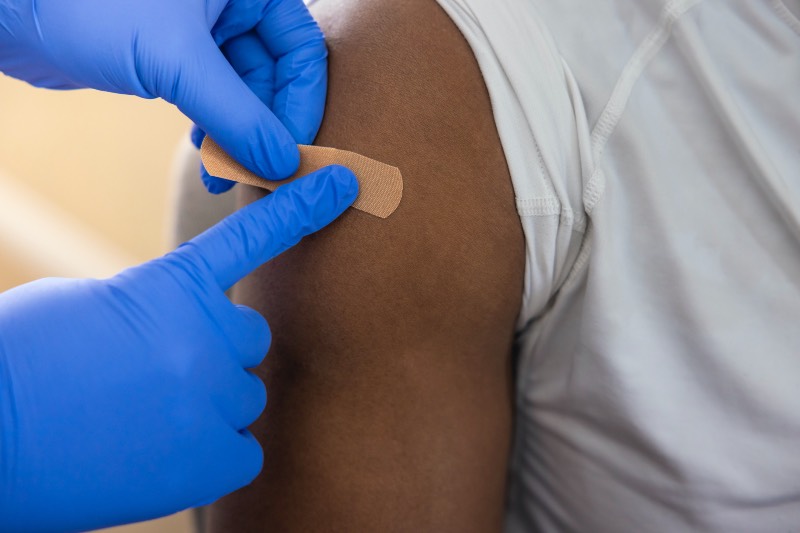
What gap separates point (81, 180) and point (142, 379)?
135cm

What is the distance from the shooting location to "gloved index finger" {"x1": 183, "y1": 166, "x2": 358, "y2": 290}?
680 millimetres

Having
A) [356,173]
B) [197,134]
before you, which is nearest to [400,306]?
[356,173]

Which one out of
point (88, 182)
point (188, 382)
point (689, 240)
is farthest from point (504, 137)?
point (88, 182)

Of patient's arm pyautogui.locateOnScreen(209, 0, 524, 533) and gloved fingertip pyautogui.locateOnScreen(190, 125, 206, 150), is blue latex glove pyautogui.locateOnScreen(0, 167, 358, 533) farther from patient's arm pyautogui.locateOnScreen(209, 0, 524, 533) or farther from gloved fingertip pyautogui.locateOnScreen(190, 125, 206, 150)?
gloved fingertip pyautogui.locateOnScreen(190, 125, 206, 150)

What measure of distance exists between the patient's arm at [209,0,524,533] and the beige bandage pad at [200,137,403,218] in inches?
0.5

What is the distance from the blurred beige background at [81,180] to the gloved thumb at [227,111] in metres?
1.09

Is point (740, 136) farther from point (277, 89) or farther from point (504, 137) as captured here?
point (277, 89)

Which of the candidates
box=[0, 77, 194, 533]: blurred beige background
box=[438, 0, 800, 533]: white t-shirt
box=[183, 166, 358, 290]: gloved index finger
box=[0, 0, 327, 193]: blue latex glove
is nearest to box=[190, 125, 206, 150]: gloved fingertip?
box=[0, 0, 327, 193]: blue latex glove

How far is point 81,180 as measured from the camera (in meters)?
1.78

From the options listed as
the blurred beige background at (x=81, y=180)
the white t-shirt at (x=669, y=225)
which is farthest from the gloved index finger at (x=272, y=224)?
the blurred beige background at (x=81, y=180)

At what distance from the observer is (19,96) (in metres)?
1.68

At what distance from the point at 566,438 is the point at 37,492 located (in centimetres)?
60

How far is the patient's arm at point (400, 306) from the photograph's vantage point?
0.69 metres

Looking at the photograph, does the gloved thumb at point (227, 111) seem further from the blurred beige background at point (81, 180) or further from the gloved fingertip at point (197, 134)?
the blurred beige background at point (81, 180)
